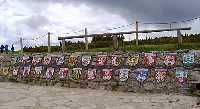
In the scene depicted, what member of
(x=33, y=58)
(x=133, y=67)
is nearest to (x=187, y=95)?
(x=133, y=67)

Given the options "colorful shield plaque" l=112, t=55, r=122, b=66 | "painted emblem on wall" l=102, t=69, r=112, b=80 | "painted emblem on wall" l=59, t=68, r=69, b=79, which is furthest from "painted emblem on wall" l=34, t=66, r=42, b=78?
"colorful shield plaque" l=112, t=55, r=122, b=66

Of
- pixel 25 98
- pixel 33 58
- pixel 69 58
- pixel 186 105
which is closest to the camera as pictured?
pixel 186 105

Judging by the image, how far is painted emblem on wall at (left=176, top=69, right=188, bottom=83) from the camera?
44.2 feet

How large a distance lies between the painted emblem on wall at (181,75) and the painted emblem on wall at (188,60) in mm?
268

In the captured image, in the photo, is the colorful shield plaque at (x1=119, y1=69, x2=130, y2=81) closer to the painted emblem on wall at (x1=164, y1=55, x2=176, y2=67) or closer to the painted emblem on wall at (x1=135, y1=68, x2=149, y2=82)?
the painted emblem on wall at (x1=135, y1=68, x2=149, y2=82)

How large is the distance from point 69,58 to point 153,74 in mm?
3999

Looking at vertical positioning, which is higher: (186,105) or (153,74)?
(153,74)

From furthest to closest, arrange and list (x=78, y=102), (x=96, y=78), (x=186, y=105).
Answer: (x=96, y=78)
(x=78, y=102)
(x=186, y=105)

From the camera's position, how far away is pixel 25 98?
13.9 metres

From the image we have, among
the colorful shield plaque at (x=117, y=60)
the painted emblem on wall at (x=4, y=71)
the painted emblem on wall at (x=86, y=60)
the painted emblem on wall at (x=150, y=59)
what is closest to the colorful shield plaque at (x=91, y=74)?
the painted emblem on wall at (x=86, y=60)

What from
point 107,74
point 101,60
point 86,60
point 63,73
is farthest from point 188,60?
point 63,73

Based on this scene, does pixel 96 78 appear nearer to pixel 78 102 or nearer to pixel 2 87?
pixel 78 102

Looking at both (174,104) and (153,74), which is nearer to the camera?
(174,104)

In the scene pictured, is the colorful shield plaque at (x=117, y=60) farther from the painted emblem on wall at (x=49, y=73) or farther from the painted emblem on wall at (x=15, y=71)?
the painted emblem on wall at (x=15, y=71)
